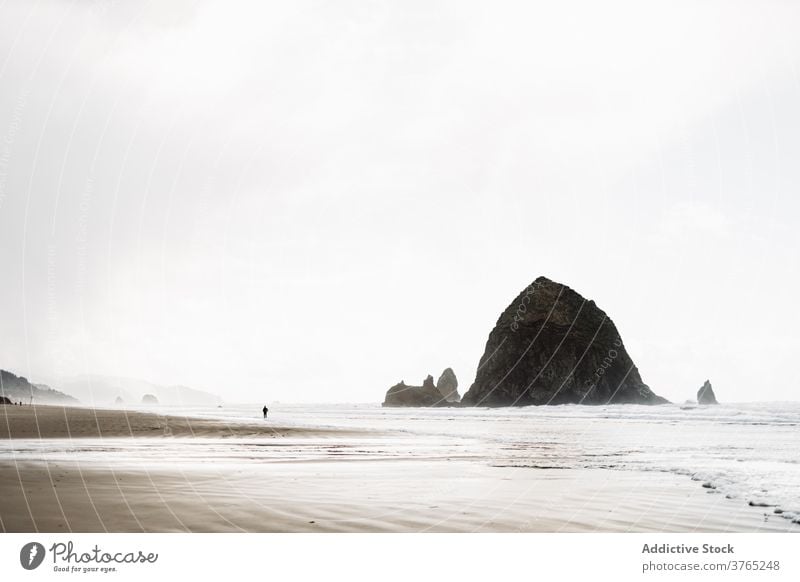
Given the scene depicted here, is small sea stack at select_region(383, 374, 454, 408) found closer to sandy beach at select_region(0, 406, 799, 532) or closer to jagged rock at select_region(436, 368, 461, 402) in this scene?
jagged rock at select_region(436, 368, 461, 402)

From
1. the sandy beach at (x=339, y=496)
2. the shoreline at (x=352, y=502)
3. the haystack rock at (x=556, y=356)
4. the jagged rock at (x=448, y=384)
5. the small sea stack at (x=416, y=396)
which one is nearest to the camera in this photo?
the shoreline at (x=352, y=502)

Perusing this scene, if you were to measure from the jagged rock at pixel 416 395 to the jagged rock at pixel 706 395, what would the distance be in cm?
5636

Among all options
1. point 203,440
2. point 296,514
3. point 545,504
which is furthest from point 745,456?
point 203,440

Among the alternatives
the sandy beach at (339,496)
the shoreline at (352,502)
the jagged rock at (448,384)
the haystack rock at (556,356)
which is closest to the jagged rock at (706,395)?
the haystack rock at (556,356)

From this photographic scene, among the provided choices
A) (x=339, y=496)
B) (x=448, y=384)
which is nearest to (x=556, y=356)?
(x=448, y=384)

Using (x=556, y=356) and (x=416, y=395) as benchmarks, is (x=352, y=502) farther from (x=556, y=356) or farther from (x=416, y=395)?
(x=416, y=395)

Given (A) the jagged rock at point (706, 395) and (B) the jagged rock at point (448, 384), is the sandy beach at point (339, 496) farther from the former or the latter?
(B) the jagged rock at point (448, 384)

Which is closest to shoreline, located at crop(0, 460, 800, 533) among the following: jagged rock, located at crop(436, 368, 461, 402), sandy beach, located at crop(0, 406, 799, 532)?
sandy beach, located at crop(0, 406, 799, 532)

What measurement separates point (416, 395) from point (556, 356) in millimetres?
42864

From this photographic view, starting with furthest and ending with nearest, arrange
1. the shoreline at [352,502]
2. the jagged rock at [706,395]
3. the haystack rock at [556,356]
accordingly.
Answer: the haystack rock at [556,356], the jagged rock at [706,395], the shoreline at [352,502]

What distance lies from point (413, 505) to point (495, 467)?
6.86 m

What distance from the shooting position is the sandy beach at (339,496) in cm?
1012

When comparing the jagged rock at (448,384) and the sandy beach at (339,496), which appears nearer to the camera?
the sandy beach at (339,496)
